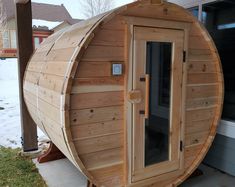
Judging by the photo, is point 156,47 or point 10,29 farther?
point 10,29

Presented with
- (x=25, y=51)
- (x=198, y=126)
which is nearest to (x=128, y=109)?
(x=198, y=126)

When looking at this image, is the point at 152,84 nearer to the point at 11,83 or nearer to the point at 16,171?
the point at 16,171

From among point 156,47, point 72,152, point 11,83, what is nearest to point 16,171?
point 72,152

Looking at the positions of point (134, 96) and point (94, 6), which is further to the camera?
point (94, 6)

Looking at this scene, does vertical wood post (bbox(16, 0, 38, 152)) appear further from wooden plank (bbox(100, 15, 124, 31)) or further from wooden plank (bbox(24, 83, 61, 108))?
wooden plank (bbox(100, 15, 124, 31))

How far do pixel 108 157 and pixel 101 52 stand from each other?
1.01 metres

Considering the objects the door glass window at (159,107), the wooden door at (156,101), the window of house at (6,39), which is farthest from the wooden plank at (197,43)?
the window of house at (6,39)

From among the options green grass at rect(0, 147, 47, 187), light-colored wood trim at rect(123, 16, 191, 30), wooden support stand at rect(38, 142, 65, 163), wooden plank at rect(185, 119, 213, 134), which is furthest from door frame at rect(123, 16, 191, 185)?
wooden support stand at rect(38, 142, 65, 163)

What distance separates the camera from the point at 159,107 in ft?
9.07

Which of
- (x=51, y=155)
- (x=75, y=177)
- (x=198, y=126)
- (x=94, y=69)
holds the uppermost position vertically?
(x=94, y=69)

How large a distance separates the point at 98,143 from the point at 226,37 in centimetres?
230

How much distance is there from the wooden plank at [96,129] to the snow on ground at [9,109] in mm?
2478

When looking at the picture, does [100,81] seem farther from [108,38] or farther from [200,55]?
[200,55]

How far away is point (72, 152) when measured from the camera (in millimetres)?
2238
